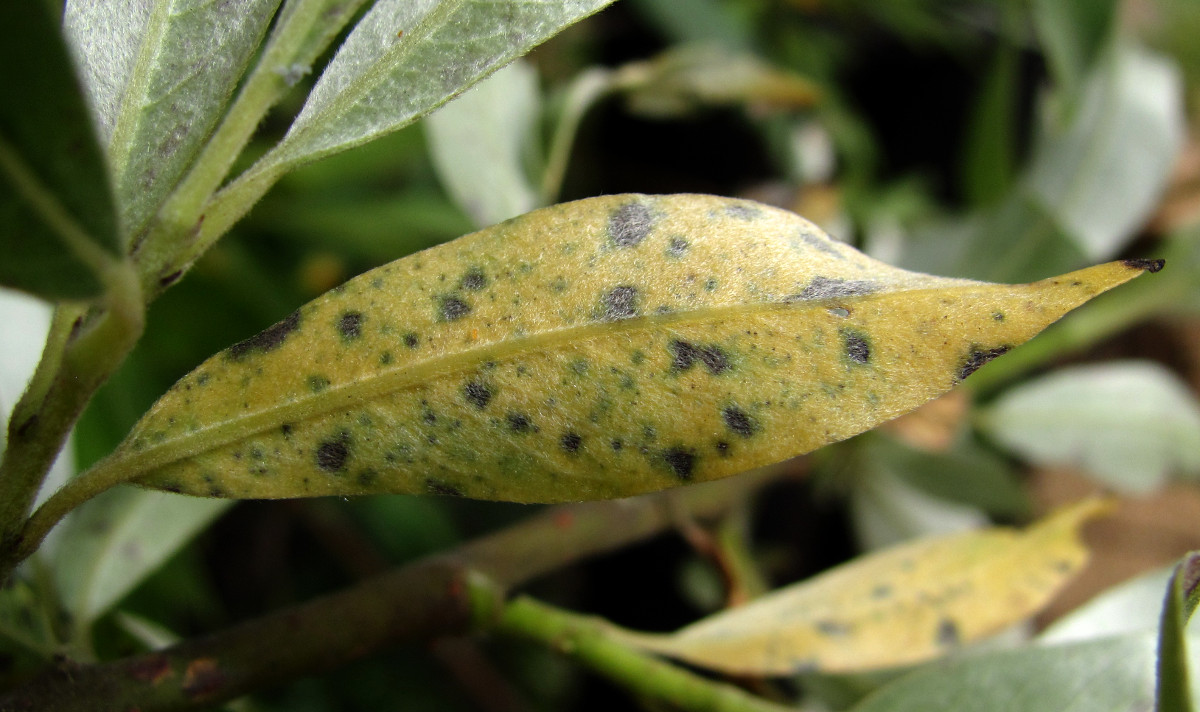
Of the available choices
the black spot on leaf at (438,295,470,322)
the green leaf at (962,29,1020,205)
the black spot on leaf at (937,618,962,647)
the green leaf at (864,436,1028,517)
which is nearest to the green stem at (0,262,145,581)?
the black spot on leaf at (438,295,470,322)

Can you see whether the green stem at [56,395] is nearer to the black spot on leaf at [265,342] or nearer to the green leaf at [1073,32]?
the black spot on leaf at [265,342]

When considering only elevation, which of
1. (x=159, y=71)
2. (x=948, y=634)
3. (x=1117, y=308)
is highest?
(x=159, y=71)

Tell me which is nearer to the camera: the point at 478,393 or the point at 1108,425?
the point at 478,393

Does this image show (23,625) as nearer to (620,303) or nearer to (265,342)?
(265,342)

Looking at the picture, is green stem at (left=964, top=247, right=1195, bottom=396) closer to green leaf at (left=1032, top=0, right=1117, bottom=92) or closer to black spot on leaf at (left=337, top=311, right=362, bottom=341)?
green leaf at (left=1032, top=0, right=1117, bottom=92)

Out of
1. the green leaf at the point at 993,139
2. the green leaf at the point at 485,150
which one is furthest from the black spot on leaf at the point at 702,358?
the green leaf at the point at 993,139

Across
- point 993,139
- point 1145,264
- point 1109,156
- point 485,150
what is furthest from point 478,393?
point 993,139

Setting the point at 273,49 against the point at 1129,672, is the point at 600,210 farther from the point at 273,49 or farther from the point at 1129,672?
the point at 1129,672
